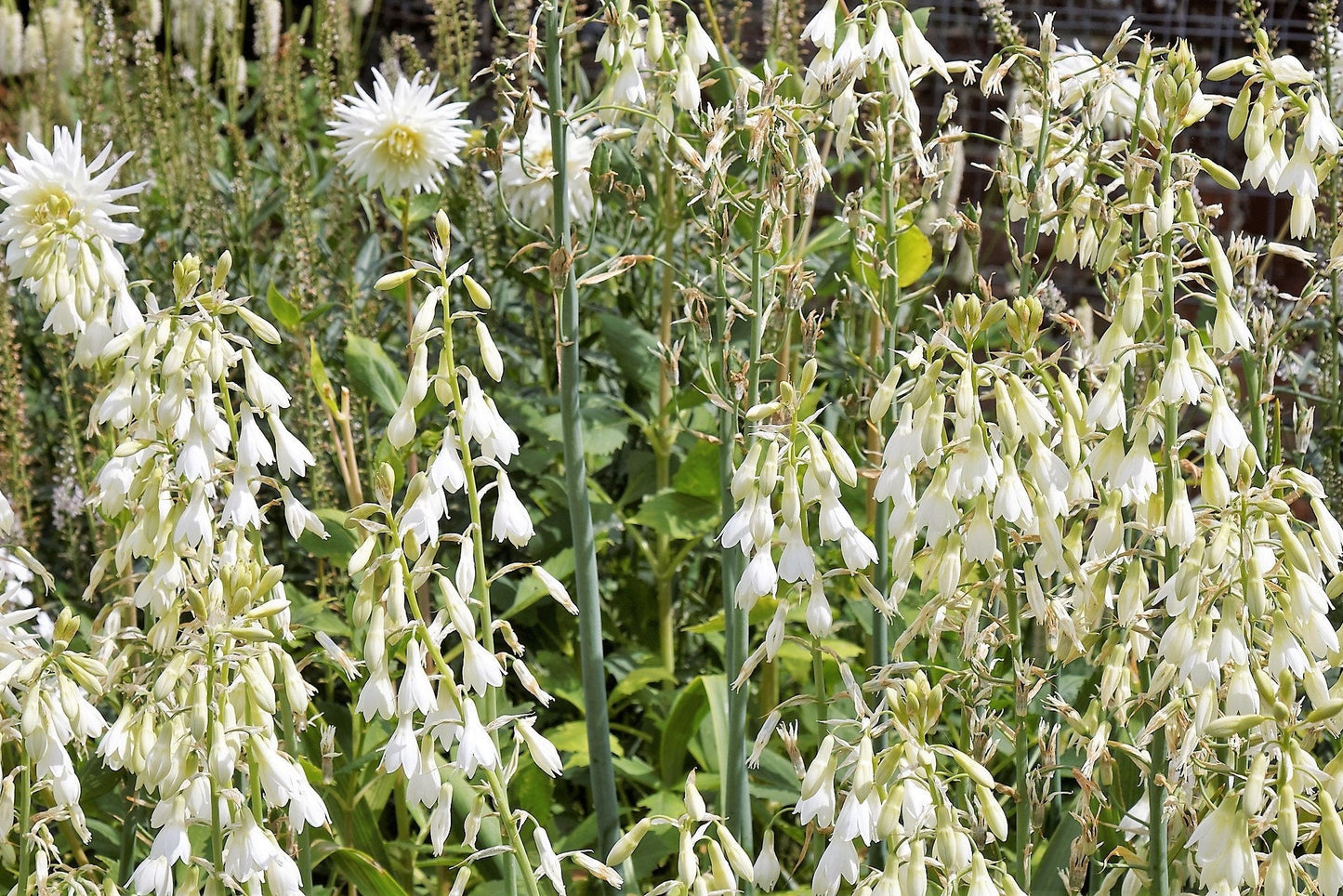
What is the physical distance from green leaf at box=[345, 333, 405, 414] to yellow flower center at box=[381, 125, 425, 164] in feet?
1.39

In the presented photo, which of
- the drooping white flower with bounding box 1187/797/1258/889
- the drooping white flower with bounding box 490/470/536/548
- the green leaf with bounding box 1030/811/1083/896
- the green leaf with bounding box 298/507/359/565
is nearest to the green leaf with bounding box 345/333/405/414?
the green leaf with bounding box 298/507/359/565

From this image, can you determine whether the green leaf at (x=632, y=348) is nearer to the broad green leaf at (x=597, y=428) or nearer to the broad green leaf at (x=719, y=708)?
the broad green leaf at (x=597, y=428)

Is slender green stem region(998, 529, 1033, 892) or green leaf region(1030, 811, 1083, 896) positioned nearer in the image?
slender green stem region(998, 529, 1033, 892)

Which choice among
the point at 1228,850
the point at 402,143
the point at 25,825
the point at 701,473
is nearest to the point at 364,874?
the point at 25,825

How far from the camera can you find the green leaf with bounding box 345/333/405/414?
6.29ft

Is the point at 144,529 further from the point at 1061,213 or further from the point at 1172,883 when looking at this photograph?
the point at 1172,883

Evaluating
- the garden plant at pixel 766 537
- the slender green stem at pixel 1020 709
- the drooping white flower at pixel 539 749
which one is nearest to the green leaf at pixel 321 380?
the garden plant at pixel 766 537

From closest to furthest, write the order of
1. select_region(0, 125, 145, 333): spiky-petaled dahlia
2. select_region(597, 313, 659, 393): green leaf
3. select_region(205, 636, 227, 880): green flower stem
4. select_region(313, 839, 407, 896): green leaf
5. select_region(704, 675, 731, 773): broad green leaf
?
select_region(205, 636, 227, 880): green flower stem < select_region(0, 125, 145, 333): spiky-petaled dahlia < select_region(313, 839, 407, 896): green leaf < select_region(704, 675, 731, 773): broad green leaf < select_region(597, 313, 659, 393): green leaf

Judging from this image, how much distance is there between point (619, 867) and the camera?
5.22ft

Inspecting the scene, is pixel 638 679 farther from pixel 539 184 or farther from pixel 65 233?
pixel 65 233

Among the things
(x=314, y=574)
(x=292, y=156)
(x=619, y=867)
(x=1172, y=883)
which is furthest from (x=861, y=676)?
(x=292, y=156)

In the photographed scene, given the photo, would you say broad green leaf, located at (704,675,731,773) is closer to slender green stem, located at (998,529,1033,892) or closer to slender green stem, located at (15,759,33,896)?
slender green stem, located at (998,529,1033,892)

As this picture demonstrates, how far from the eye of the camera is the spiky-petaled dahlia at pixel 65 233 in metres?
1.35

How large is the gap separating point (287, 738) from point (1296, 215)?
3.39ft
